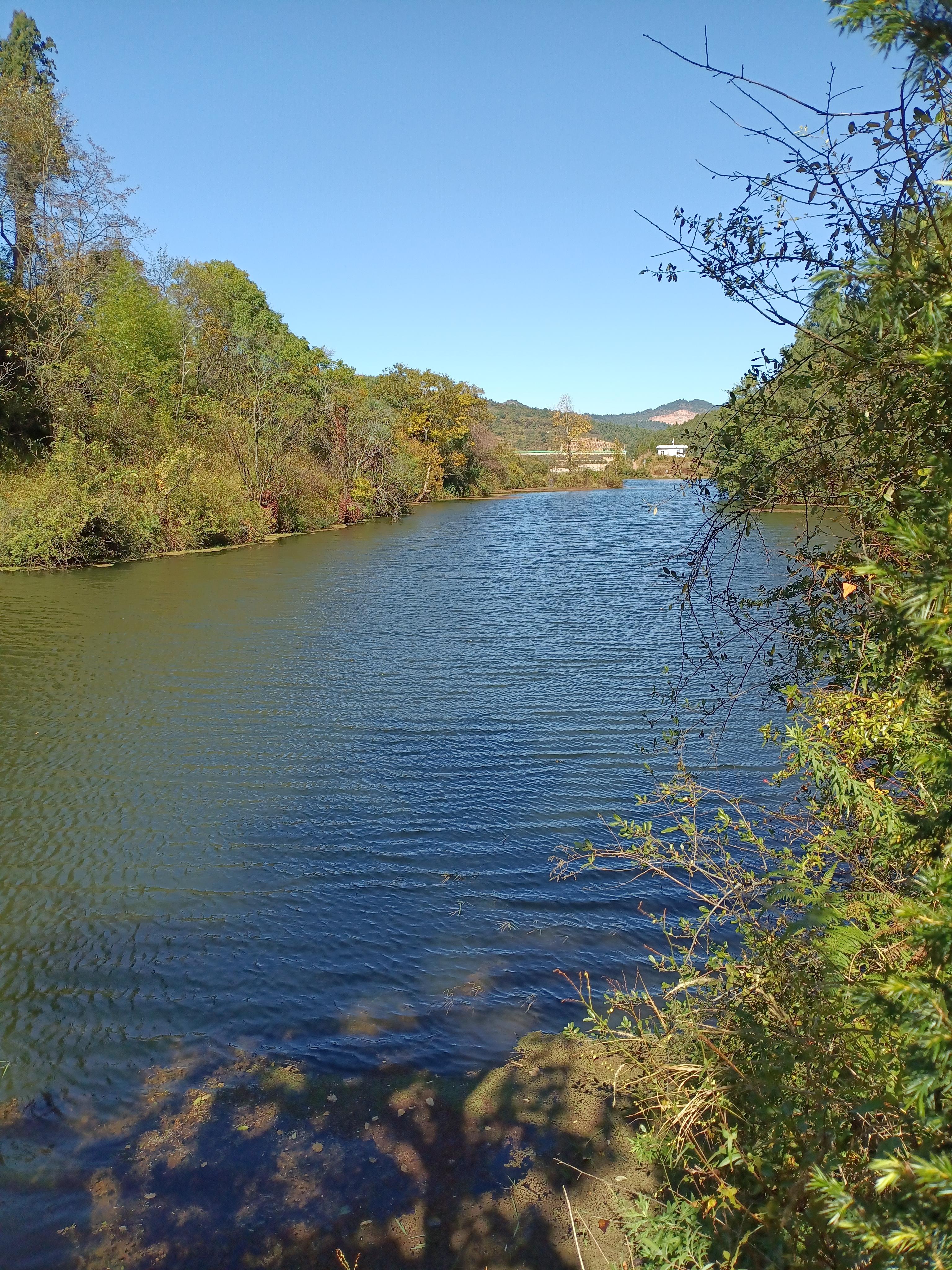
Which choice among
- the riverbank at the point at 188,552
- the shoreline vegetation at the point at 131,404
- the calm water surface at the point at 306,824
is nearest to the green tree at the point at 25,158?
the shoreline vegetation at the point at 131,404

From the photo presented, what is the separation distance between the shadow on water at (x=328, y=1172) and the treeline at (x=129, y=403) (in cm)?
2469

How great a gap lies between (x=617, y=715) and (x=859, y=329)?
1022cm

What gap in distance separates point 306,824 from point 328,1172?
505cm

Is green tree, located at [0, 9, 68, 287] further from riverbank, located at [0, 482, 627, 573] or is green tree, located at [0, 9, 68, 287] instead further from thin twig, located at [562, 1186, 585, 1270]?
thin twig, located at [562, 1186, 585, 1270]

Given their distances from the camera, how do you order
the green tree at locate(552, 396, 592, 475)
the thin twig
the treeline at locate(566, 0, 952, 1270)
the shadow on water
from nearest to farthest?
the treeline at locate(566, 0, 952, 1270) < the thin twig < the shadow on water < the green tree at locate(552, 396, 592, 475)

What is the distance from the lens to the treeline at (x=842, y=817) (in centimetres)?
196

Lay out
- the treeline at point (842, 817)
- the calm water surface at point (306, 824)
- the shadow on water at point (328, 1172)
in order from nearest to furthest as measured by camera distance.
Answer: the treeline at point (842, 817), the shadow on water at point (328, 1172), the calm water surface at point (306, 824)

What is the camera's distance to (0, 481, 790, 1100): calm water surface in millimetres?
6203

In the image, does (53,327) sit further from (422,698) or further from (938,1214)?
(938,1214)

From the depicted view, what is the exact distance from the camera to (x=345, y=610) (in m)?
21.6

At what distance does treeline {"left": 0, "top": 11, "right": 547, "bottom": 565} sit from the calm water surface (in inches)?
357

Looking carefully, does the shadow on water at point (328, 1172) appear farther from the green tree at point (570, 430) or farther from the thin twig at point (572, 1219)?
the green tree at point (570, 430)

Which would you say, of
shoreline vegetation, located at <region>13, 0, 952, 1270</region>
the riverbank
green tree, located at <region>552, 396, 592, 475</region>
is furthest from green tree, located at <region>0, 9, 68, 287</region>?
green tree, located at <region>552, 396, 592, 475</region>

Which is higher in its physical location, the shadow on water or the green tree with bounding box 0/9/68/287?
the green tree with bounding box 0/9/68/287
